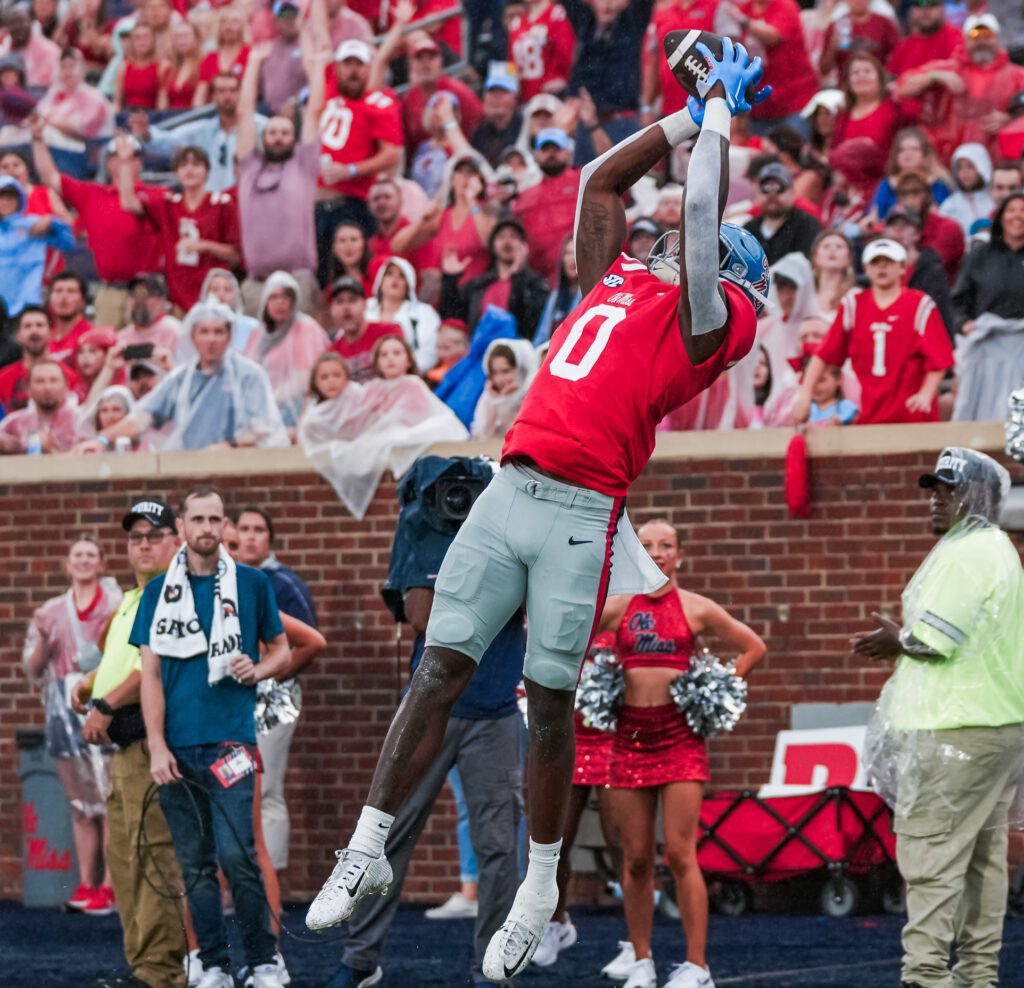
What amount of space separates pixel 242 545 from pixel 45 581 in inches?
111

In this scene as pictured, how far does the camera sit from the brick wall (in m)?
11.3

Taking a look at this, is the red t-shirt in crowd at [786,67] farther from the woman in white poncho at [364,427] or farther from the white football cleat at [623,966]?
the white football cleat at [623,966]

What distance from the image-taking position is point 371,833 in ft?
17.4

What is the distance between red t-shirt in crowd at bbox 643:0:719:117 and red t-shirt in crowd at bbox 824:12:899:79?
868mm

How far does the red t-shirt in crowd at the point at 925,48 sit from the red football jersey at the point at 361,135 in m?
A: 3.59

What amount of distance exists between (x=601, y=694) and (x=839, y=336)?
3.37 m

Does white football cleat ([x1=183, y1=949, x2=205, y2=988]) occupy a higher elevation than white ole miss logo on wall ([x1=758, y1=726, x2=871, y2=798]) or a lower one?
lower

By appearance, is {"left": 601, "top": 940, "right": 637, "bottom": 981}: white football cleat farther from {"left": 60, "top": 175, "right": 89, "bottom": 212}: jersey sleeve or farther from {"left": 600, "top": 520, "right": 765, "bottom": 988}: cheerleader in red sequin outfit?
{"left": 60, "top": 175, "right": 89, "bottom": 212}: jersey sleeve

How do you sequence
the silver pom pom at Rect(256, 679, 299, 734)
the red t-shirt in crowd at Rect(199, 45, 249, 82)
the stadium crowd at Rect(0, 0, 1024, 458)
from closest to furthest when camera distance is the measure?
the silver pom pom at Rect(256, 679, 299, 734), the stadium crowd at Rect(0, 0, 1024, 458), the red t-shirt in crowd at Rect(199, 45, 249, 82)

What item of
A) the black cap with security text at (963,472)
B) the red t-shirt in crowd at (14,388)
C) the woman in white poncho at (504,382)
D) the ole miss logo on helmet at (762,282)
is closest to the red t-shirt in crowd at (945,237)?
the woman in white poncho at (504,382)

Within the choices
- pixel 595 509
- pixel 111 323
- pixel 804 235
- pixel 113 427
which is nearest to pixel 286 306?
pixel 113 427

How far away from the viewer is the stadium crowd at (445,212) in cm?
1171

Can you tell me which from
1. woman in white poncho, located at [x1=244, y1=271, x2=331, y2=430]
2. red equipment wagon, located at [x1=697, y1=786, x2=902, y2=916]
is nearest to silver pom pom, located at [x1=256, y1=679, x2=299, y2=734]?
red equipment wagon, located at [x1=697, y1=786, x2=902, y2=916]

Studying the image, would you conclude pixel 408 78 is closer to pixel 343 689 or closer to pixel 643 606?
pixel 343 689
